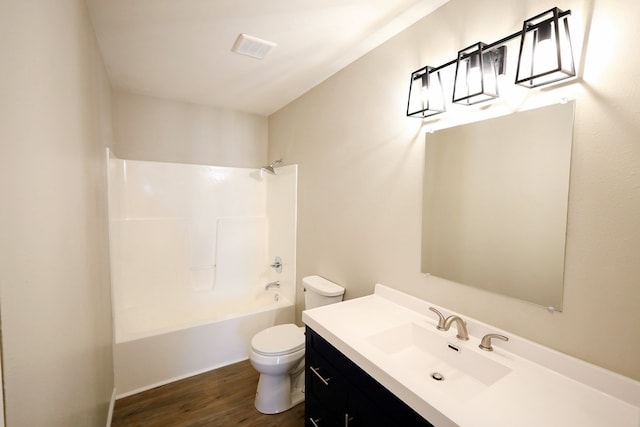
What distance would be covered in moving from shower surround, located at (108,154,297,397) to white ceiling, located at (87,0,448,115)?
795 millimetres

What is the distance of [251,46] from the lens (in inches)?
72.5

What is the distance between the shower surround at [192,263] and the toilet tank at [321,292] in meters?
0.56

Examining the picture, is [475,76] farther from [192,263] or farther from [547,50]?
[192,263]

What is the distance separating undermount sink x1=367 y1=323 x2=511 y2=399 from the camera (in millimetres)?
1094

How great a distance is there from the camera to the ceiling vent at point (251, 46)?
176 centimetres

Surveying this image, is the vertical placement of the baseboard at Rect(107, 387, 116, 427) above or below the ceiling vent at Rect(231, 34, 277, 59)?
below

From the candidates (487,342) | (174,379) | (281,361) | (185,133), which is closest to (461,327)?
(487,342)

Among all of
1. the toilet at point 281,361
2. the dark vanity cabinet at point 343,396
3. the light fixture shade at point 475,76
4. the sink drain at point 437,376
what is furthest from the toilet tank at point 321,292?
the light fixture shade at point 475,76

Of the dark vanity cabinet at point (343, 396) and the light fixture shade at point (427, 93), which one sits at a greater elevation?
the light fixture shade at point (427, 93)

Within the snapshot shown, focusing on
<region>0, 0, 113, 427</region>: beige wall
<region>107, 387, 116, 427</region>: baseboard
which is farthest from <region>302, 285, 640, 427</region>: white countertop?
<region>107, 387, 116, 427</region>: baseboard

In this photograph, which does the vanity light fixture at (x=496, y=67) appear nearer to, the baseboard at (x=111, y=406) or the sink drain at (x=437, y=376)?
the sink drain at (x=437, y=376)

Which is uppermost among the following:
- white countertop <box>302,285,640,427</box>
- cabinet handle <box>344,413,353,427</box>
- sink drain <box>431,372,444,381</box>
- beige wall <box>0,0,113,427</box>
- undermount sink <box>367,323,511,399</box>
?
beige wall <box>0,0,113,427</box>

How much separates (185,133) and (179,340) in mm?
1994

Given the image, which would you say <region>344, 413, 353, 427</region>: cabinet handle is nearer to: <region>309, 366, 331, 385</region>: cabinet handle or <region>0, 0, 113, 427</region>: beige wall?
<region>309, 366, 331, 385</region>: cabinet handle
